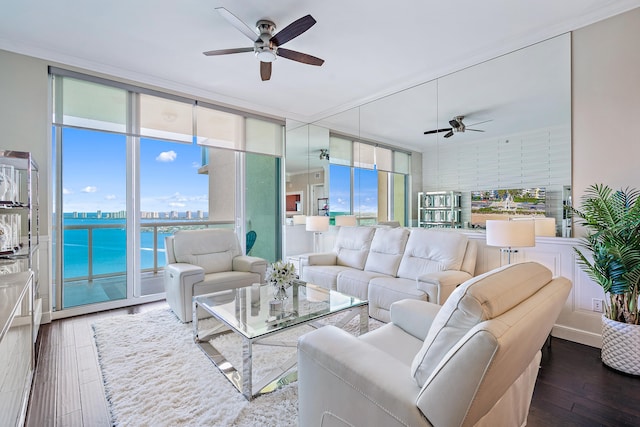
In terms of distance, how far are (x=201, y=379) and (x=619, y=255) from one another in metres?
3.06

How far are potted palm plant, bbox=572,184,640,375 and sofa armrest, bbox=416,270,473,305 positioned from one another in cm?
100

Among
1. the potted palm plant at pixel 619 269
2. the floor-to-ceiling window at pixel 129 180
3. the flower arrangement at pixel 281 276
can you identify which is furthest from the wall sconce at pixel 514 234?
the floor-to-ceiling window at pixel 129 180

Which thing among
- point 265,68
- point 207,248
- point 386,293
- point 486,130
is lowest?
point 386,293

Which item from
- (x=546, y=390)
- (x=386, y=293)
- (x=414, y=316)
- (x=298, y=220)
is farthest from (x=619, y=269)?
(x=298, y=220)

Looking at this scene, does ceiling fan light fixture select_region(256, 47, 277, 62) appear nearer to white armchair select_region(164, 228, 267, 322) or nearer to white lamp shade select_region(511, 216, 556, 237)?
white armchair select_region(164, 228, 267, 322)

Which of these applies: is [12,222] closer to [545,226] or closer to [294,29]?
[294,29]

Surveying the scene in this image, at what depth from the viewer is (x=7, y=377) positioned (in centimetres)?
136

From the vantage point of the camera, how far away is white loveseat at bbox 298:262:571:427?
89cm

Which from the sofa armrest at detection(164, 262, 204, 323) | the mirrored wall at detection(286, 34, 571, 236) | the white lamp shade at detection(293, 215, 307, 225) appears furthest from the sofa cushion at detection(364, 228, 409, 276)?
the sofa armrest at detection(164, 262, 204, 323)

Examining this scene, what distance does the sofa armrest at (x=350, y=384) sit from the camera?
1.06 metres

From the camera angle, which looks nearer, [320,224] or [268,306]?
→ [268,306]

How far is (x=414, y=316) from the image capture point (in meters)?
1.85

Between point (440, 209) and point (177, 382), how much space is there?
125 inches

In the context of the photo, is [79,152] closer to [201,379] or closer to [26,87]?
[26,87]
